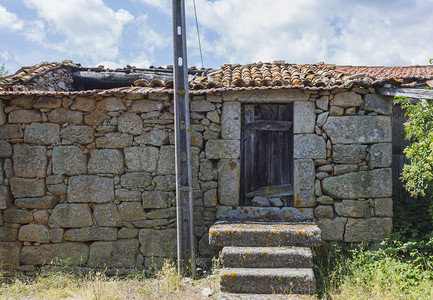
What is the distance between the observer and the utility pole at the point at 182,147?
17.3 ft

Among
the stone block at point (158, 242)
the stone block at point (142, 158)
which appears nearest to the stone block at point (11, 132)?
the stone block at point (142, 158)

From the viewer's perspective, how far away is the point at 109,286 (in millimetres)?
4961

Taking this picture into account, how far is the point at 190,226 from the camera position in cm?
527

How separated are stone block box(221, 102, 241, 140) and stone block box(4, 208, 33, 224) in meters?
3.36

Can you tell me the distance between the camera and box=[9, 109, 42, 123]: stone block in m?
5.80

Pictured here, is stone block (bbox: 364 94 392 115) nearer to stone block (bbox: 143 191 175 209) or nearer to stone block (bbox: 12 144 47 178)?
stone block (bbox: 143 191 175 209)

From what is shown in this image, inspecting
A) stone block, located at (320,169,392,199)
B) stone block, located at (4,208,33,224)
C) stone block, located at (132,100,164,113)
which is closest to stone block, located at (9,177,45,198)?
stone block, located at (4,208,33,224)

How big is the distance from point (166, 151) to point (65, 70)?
11.6 ft

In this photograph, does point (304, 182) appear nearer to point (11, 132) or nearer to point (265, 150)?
point (265, 150)

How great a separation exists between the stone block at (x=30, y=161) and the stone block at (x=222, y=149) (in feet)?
8.69

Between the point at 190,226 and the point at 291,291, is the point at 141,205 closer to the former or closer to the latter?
the point at 190,226

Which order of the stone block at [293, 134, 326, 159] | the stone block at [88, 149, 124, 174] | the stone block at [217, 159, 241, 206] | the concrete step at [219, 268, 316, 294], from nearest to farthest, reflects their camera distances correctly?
the concrete step at [219, 268, 316, 294] < the stone block at [293, 134, 326, 159] < the stone block at [217, 159, 241, 206] < the stone block at [88, 149, 124, 174]

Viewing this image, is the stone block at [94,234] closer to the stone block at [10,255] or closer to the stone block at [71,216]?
the stone block at [71,216]

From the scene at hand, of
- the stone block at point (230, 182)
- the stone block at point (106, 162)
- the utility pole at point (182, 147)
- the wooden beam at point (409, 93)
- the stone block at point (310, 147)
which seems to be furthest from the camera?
the stone block at point (106, 162)
